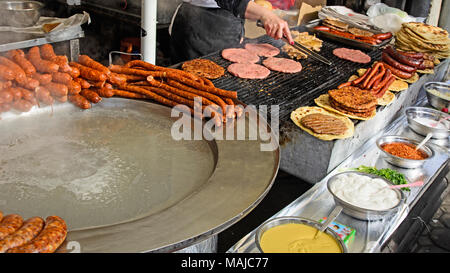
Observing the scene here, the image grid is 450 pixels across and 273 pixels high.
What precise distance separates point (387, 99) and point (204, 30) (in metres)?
2.04

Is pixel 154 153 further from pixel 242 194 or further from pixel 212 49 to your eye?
pixel 212 49

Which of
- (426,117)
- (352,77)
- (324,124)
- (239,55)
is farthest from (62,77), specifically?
(426,117)

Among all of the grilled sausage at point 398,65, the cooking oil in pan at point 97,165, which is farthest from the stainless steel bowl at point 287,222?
the grilled sausage at point 398,65

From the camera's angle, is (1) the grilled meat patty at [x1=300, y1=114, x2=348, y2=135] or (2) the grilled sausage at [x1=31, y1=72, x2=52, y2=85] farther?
(1) the grilled meat patty at [x1=300, y1=114, x2=348, y2=135]

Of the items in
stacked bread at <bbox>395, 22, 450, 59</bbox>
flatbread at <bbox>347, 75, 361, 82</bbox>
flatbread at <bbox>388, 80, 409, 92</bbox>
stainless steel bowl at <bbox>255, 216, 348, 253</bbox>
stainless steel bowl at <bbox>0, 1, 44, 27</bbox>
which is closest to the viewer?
stainless steel bowl at <bbox>255, 216, 348, 253</bbox>

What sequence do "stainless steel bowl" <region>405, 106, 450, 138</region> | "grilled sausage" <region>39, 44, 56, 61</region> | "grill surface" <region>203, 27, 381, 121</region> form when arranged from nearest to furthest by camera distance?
1. "grilled sausage" <region>39, 44, 56, 61</region>
2. "grill surface" <region>203, 27, 381, 121</region>
3. "stainless steel bowl" <region>405, 106, 450, 138</region>

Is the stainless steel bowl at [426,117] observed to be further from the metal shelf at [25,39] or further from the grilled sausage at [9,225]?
the metal shelf at [25,39]

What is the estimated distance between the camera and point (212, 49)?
14.6ft

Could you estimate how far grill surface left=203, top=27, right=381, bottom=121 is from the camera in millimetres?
3375

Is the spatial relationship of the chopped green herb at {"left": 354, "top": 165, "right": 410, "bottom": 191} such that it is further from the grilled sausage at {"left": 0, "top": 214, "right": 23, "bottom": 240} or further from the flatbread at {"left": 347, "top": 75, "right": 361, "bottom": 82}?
the grilled sausage at {"left": 0, "top": 214, "right": 23, "bottom": 240}

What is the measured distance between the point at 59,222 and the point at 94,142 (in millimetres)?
866

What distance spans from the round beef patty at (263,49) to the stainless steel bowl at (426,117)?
59.8 inches

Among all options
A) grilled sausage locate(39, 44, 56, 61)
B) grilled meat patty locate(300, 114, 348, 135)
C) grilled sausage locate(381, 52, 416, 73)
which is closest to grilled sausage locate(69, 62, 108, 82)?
grilled sausage locate(39, 44, 56, 61)

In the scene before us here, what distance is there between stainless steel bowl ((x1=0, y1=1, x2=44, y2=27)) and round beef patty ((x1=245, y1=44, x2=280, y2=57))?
2.50 metres
